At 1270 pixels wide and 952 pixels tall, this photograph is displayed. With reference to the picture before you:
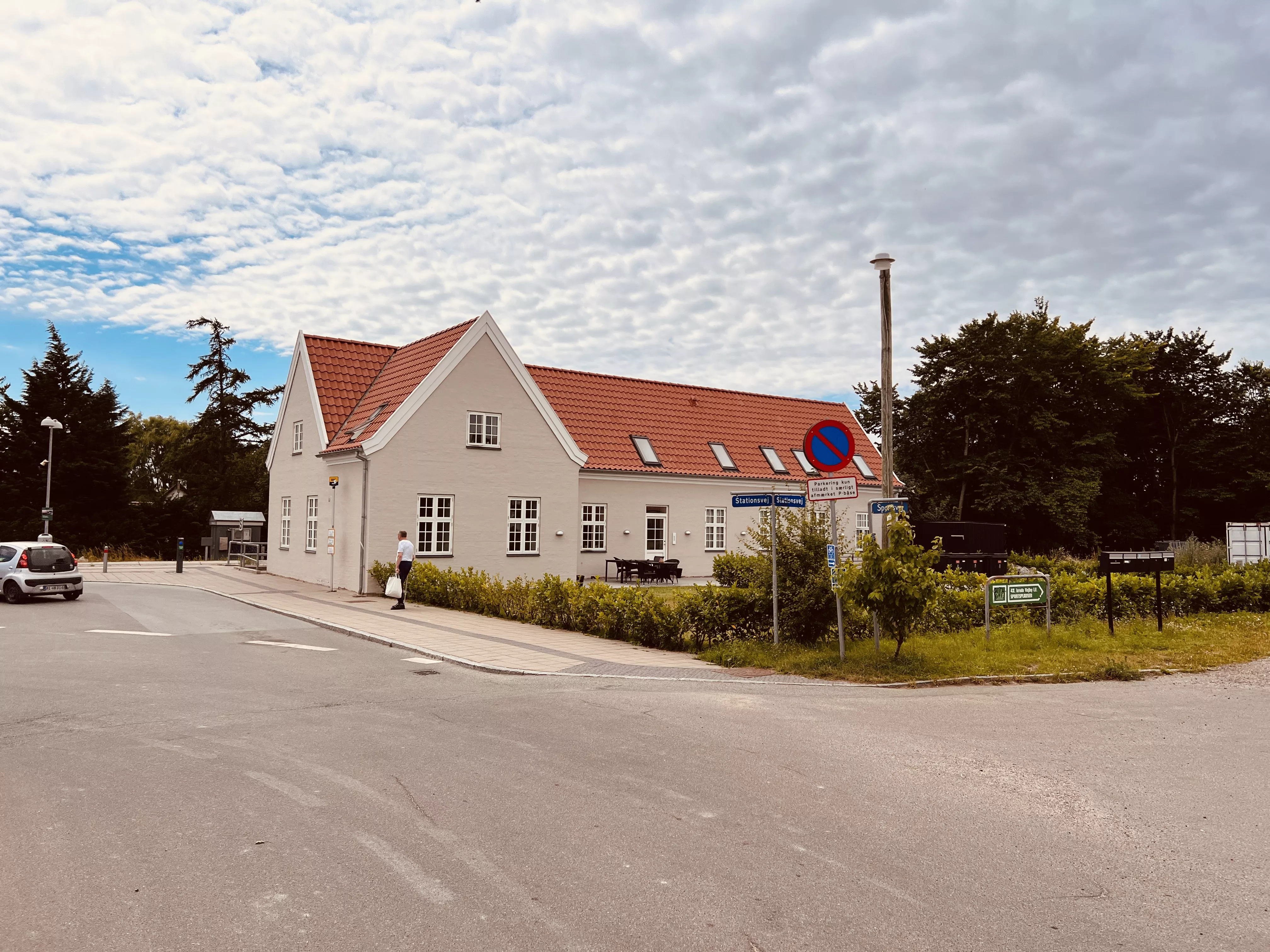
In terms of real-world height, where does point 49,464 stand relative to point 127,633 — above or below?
above

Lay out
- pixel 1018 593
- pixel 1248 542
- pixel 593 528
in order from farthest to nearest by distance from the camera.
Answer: pixel 593 528, pixel 1248 542, pixel 1018 593

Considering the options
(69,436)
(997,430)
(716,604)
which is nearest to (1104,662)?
(716,604)

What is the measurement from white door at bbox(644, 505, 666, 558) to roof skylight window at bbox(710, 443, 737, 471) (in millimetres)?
3773

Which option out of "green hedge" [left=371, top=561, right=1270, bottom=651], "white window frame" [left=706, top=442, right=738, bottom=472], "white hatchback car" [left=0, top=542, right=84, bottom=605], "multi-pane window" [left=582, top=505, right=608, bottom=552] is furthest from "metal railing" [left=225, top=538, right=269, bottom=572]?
"white window frame" [left=706, top=442, right=738, bottom=472]

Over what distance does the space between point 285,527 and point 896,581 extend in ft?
83.5

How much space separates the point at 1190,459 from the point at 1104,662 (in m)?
43.6

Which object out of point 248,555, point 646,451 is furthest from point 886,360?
point 248,555

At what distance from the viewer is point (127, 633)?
53.3ft

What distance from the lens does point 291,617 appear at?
63.1 feet

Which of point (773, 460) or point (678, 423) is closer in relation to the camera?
point (678, 423)

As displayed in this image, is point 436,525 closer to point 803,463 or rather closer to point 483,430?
point 483,430

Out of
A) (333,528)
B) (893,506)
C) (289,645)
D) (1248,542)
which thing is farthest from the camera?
(1248,542)

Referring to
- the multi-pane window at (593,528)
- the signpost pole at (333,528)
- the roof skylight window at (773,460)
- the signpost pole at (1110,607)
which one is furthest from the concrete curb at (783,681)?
the roof skylight window at (773,460)

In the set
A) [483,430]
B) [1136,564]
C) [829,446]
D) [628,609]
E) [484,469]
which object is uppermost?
[483,430]
